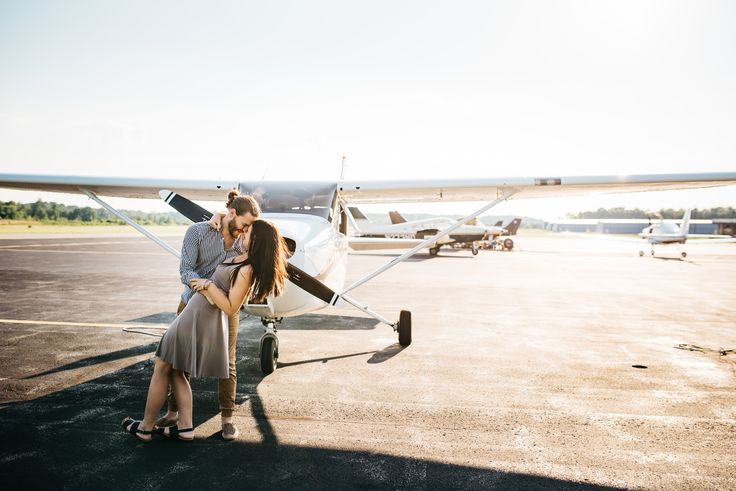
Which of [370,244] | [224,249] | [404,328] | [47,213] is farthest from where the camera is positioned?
[47,213]

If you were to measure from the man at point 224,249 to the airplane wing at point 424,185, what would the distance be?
9.23 ft

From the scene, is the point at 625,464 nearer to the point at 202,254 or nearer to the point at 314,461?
the point at 314,461

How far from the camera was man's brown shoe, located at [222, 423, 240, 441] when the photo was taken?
134 inches

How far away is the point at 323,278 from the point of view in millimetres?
5184

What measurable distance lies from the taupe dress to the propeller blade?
3.57 feet

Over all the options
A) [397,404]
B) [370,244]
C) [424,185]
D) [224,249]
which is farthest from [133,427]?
[370,244]

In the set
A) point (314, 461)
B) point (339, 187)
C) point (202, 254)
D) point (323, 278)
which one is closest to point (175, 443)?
point (314, 461)

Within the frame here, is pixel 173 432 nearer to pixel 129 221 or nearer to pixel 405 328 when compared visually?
pixel 405 328

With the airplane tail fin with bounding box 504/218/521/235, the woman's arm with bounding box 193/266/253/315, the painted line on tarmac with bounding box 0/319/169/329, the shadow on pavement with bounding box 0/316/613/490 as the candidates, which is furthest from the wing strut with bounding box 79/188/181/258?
the airplane tail fin with bounding box 504/218/521/235

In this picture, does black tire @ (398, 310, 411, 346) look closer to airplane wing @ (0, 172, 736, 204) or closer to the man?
airplane wing @ (0, 172, 736, 204)

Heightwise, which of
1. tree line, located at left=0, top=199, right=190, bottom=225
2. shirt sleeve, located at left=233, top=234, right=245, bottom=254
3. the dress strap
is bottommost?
tree line, located at left=0, top=199, right=190, bottom=225

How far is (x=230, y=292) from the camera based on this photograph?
3066 mm

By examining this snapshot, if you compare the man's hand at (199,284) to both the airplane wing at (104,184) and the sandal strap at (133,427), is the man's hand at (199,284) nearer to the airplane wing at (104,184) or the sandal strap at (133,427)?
the sandal strap at (133,427)

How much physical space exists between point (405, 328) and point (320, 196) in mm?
2214
